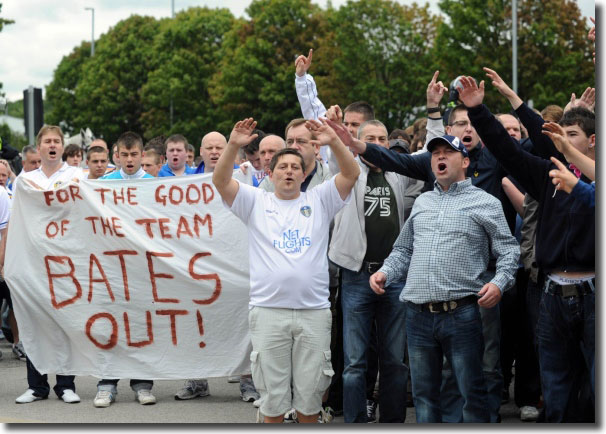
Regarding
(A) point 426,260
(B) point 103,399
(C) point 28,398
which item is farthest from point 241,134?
(C) point 28,398

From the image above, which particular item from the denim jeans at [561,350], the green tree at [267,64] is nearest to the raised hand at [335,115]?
the denim jeans at [561,350]

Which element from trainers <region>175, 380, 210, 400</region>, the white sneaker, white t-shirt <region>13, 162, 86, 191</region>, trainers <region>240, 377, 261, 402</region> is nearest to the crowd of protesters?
trainers <region>240, 377, 261, 402</region>

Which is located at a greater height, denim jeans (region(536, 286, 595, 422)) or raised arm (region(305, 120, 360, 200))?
raised arm (region(305, 120, 360, 200))

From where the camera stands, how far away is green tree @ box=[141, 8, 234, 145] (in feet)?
187

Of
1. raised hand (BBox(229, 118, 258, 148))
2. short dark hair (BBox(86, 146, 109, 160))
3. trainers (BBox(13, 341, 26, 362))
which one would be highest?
raised hand (BBox(229, 118, 258, 148))

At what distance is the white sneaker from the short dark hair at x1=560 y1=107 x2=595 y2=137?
15.0 ft

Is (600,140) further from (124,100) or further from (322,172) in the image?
(124,100)

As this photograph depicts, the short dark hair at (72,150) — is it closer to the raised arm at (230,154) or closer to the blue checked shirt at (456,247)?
the raised arm at (230,154)

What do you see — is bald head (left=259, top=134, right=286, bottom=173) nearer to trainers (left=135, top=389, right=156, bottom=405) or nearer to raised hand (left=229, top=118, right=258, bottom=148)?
raised hand (left=229, top=118, right=258, bottom=148)

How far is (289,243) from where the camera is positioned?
20.3ft

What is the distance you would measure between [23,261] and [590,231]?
189 inches

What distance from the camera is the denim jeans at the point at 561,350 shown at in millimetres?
5430

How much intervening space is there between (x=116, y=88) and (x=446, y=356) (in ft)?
199

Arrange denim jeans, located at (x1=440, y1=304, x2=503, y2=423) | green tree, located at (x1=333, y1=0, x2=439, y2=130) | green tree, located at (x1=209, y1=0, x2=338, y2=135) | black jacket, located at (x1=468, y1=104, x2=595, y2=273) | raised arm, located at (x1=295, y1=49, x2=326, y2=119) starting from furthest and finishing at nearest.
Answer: green tree, located at (x1=209, y1=0, x2=338, y2=135)
green tree, located at (x1=333, y1=0, x2=439, y2=130)
raised arm, located at (x1=295, y1=49, x2=326, y2=119)
denim jeans, located at (x1=440, y1=304, x2=503, y2=423)
black jacket, located at (x1=468, y1=104, x2=595, y2=273)
